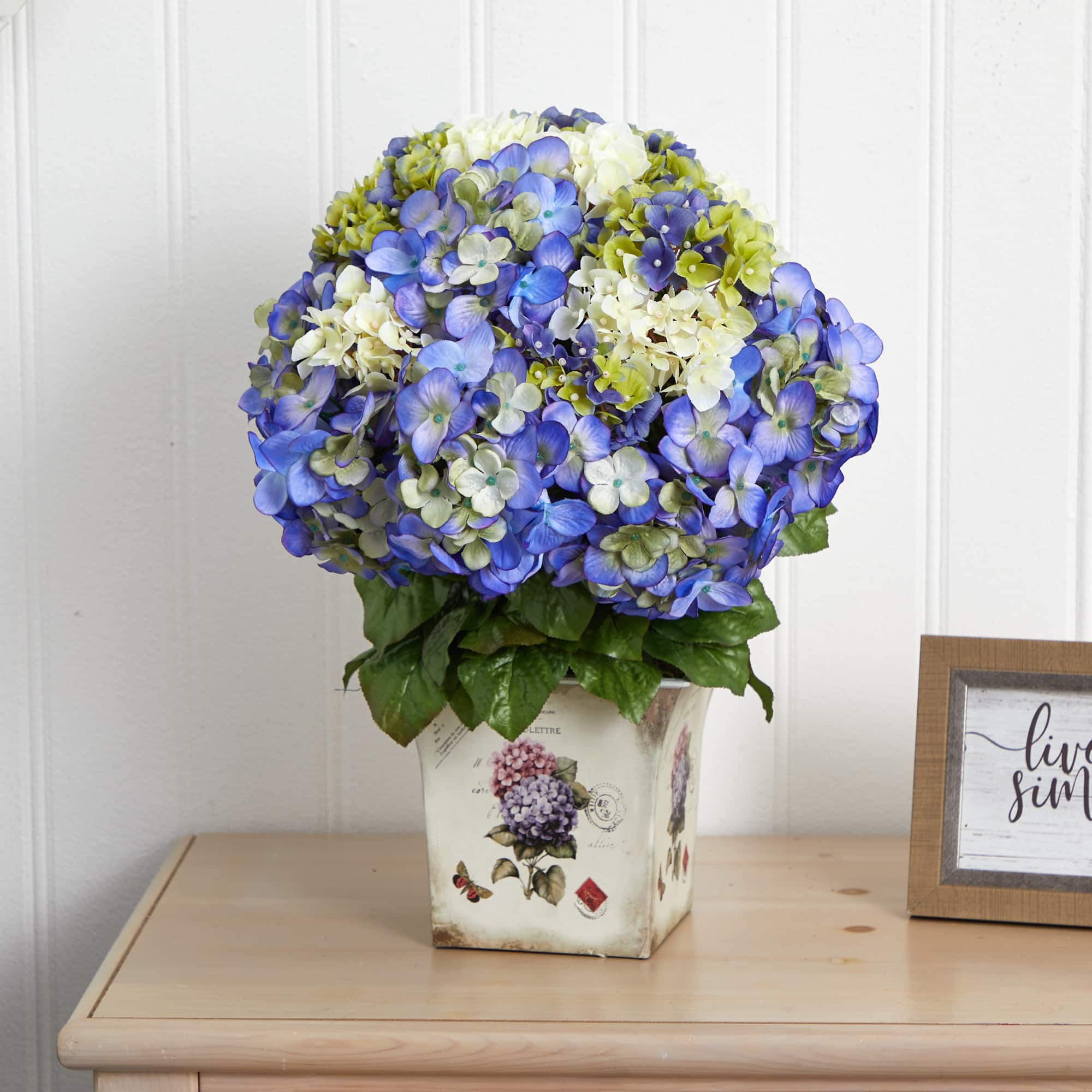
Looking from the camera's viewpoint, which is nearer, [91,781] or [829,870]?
[829,870]

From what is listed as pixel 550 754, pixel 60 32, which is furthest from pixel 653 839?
pixel 60 32

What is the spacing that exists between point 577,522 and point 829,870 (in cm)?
47

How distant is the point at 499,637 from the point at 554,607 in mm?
39

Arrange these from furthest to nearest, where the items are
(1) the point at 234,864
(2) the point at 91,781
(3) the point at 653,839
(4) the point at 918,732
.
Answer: (2) the point at 91,781
(1) the point at 234,864
(4) the point at 918,732
(3) the point at 653,839

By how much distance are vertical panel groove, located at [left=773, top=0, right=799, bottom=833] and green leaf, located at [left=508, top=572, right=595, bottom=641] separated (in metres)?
0.43

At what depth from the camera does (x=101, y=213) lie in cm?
100

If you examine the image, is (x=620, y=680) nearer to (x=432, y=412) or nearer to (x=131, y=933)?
(x=432, y=412)

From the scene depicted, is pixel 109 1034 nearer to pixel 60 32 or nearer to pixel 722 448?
pixel 722 448

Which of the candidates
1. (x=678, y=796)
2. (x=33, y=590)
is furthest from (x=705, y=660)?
(x=33, y=590)

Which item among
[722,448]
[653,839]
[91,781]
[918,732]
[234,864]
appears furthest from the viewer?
[91,781]

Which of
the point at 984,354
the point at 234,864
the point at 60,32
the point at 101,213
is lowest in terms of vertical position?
the point at 234,864

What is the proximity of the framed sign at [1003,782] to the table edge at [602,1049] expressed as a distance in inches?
6.9

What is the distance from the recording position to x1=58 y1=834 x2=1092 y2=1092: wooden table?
23.8 inches

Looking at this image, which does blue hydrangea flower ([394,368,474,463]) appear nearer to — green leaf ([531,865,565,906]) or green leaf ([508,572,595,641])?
green leaf ([508,572,595,641])
